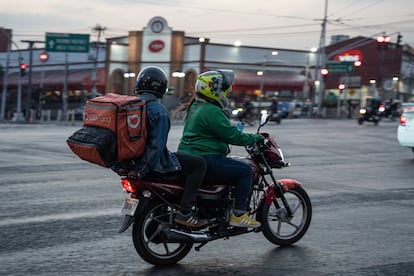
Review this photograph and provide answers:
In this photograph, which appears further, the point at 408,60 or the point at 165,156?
the point at 408,60

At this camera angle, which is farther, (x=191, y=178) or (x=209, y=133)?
(x=209, y=133)

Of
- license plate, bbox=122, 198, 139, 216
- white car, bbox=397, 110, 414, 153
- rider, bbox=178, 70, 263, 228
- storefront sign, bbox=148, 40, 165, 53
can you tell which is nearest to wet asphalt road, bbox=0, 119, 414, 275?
license plate, bbox=122, 198, 139, 216

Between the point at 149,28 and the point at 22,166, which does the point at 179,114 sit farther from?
the point at 149,28

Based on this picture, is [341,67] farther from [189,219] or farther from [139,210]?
[139,210]

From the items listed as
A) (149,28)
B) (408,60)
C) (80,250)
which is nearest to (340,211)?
(80,250)

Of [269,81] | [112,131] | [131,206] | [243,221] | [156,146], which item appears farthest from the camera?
[269,81]

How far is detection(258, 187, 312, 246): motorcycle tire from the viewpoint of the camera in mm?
5972

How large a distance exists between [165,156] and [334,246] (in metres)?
2.12

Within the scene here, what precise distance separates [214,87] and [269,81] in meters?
56.5

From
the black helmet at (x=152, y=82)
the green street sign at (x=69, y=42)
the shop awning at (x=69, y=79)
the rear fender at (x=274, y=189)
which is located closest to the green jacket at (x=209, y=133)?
the black helmet at (x=152, y=82)

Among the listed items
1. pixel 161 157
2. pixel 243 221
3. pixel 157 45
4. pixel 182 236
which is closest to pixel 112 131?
pixel 161 157

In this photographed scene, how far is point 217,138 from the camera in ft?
17.8

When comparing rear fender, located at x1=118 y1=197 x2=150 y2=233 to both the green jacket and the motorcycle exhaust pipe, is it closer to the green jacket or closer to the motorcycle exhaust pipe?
the motorcycle exhaust pipe

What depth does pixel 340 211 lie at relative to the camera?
26.2 ft
